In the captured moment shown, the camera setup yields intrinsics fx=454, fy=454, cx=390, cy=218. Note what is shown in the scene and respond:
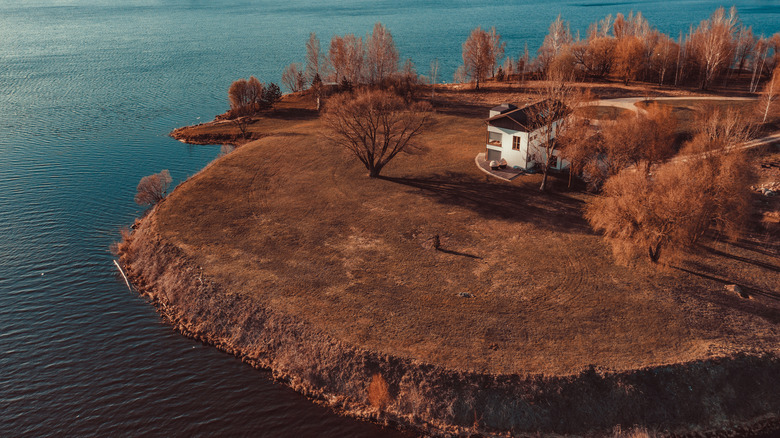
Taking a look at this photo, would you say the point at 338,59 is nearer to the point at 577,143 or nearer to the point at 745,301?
the point at 577,143

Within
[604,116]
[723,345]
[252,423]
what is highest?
[604,116]

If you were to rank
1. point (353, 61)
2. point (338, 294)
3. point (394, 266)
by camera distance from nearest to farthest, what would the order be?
point (338, 294), point (394, 266), point (353, 61)

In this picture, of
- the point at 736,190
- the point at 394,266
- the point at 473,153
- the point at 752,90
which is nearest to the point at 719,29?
the point at 752,90

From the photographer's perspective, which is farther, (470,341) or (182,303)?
(182,303)

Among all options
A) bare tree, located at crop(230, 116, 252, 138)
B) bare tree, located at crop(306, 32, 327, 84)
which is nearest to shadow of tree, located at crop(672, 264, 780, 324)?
bare tree, located at crop(230, 116, 252, 138)

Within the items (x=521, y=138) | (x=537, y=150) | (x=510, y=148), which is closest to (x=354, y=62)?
(x=510, y=148)

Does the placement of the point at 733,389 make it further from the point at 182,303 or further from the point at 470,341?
the point at 182,303

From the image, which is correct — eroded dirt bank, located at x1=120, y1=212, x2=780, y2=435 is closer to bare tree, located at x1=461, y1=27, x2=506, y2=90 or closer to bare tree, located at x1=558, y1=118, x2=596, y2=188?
bare tree, located at x1=558, y1=118, x2=596, y2=188

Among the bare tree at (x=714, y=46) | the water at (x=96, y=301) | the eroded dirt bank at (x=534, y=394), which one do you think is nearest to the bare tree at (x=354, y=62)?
the water at (x=96, y=301)
